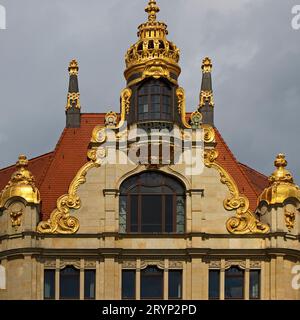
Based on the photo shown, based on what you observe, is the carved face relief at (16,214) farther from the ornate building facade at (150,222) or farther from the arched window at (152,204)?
the arched window at (152,204)

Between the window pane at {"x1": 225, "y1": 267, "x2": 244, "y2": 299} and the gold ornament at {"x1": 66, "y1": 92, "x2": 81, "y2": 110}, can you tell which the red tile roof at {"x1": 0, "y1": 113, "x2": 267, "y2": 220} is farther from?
the window pane at {"x1": 225, "y1": 267, "x2": 244, "y2": 299}

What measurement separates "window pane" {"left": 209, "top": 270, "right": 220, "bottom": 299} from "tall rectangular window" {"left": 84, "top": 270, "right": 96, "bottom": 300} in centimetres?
512

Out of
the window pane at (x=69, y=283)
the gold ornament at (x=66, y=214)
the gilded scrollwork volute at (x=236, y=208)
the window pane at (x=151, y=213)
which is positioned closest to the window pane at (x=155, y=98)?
the gilded scrollwork volute at (x=236, y=208)

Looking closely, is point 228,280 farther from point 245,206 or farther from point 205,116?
point 205,116

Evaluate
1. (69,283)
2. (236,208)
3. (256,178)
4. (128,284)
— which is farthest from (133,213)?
(256,178)

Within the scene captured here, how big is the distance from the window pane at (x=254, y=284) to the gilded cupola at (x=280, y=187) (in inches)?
125

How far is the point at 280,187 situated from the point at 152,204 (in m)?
5.73

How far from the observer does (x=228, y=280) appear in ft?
352

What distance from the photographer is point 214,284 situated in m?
107

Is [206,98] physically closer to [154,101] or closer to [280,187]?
[154,101]

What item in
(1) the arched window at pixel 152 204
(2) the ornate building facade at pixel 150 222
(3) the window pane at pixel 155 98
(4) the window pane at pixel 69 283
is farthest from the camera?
(3) the window pane at pixel 155 98

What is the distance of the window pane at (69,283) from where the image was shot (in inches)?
4205

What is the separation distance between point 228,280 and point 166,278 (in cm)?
276
